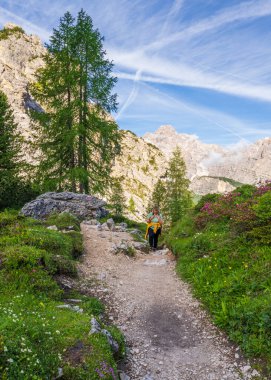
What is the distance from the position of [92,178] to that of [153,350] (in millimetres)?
21813

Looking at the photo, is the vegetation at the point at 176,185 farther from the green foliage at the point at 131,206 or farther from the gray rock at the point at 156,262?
the green foliage at the point at 131,206

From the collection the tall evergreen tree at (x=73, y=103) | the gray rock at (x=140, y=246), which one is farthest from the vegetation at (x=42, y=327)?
the tall evergreen tree at (x=73, y=103)

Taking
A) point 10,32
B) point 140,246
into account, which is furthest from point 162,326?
point 10,32

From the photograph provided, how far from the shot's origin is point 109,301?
9.16 metres

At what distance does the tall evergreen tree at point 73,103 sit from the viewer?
2673 centimetres

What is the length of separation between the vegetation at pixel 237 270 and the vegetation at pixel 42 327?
9.64 ft

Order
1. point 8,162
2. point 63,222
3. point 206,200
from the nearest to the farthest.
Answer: point 63,222
point 206,200
point 8,162

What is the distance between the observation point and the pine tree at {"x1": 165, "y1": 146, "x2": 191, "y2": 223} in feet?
142

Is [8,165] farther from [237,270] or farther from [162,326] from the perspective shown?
[237,270]

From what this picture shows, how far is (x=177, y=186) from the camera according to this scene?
45.9 meters

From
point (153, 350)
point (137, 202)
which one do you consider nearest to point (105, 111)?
point (153, 350)

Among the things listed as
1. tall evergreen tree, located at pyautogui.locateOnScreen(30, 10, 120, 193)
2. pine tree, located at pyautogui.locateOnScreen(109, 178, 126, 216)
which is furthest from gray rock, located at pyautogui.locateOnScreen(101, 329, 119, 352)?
pine tree, located at pyautogui.locateOnScreen(109, 178, 126, 216)

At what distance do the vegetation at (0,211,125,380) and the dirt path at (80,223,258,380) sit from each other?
72cm

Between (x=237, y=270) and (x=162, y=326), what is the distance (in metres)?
3.03
